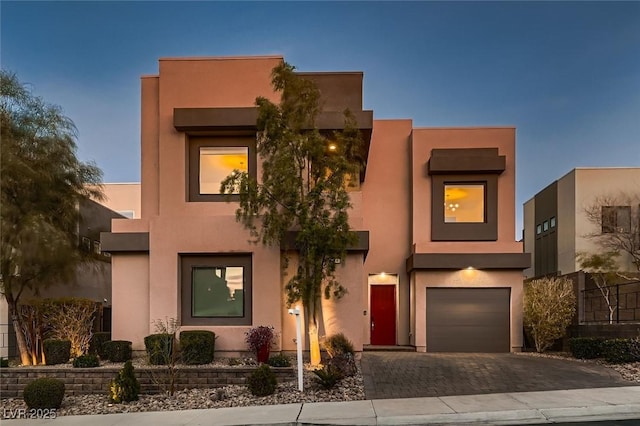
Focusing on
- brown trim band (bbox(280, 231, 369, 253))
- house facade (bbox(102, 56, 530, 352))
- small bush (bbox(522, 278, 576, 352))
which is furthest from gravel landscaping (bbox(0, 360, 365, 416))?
small bush (bbox(522, 278, 576, 352))

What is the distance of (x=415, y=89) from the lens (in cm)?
2375

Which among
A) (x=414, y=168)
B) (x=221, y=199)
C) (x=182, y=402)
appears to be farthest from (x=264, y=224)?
(x=414, y=168)

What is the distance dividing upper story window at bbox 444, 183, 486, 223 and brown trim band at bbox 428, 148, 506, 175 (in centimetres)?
65

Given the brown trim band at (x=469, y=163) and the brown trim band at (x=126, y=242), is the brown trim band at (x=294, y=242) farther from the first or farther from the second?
the brown trim band at (x=469, y=163)

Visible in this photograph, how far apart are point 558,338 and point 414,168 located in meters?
7.45

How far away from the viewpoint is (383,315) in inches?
712

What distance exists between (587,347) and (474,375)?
14.7 feet

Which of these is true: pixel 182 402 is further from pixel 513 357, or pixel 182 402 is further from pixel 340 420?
pixel 513 357

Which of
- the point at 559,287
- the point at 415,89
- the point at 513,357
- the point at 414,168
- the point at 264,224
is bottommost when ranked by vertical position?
the point at 513,357

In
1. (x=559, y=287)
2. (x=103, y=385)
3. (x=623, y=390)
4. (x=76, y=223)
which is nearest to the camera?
(x=623, y=390)

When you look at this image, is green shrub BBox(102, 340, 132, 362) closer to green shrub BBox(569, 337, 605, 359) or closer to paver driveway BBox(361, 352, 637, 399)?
paver driveway BBox(361, 352, 637, 399)

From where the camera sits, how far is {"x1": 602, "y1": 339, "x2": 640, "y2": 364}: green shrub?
1239cm

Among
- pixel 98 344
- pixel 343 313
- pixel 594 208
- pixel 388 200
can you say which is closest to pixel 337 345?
pixel 343 313

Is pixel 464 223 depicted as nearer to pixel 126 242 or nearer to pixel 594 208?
pixel 594 208
